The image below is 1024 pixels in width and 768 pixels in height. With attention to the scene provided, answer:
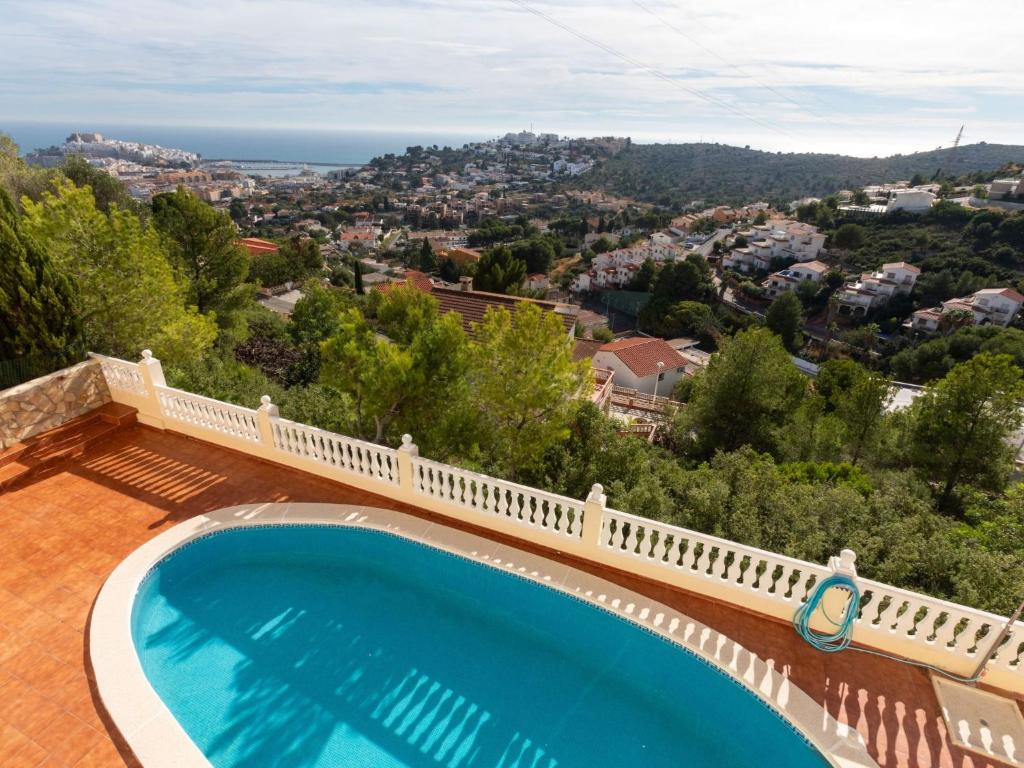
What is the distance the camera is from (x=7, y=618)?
5.71 meters

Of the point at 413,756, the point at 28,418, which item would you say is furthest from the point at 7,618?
the point at 413,756

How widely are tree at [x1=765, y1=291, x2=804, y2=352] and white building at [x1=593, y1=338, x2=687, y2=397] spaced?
2808cm

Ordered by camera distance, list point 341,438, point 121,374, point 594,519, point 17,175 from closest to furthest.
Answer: point 594,519 → point 341,438 → point 121,374 → point 17,175

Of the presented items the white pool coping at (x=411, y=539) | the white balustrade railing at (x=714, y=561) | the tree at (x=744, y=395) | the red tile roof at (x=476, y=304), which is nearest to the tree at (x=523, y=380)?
the white pool coping at (x=411, y=539)

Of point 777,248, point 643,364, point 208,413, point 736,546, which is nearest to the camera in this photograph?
point 736,546

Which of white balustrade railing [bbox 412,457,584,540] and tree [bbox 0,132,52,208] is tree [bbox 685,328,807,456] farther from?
tree [bbox 0,132,52,208]

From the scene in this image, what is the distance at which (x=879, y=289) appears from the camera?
69562mm

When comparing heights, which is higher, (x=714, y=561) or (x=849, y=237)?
(x=714, y=561)

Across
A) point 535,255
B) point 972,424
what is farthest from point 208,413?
point 535,255

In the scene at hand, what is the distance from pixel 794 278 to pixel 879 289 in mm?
11940

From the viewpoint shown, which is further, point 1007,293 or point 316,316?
point 1007,293

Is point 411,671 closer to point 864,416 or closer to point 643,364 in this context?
point 864,416

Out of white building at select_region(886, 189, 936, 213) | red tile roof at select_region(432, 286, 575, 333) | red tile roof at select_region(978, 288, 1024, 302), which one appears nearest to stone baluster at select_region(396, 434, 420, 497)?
red tile roof at select_region(432, 286, 575, 333)

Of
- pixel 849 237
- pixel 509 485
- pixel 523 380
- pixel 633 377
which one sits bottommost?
pixel 633 377
